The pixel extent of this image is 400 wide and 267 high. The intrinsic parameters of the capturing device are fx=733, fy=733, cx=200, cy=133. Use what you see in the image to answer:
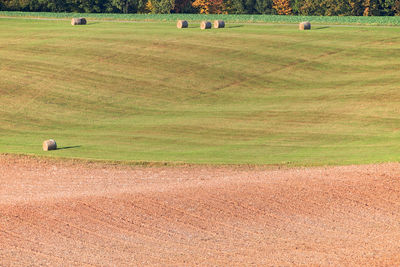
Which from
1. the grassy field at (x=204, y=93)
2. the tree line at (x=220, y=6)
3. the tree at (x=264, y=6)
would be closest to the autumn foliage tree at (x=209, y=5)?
the tree line at (x=220, y=6)

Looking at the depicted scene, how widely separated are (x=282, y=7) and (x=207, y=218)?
382ft

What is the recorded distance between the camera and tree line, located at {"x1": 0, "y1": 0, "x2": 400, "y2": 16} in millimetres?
115438

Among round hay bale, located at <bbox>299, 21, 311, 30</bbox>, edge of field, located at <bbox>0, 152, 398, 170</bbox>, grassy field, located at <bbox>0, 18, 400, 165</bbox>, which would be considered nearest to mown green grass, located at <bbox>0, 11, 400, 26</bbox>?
grassy field, located at <bbox>0, 18, 400, 165</bbox>

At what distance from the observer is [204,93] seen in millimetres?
48750

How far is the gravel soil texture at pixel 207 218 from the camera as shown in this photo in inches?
722

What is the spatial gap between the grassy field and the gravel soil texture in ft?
13.9

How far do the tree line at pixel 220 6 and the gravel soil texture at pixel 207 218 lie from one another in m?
90.6

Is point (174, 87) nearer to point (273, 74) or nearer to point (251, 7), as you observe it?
point (273, 74)

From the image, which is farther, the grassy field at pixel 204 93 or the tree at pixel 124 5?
the tree at pixel 124 5

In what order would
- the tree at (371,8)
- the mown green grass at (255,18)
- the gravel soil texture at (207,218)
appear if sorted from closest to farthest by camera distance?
the gravel soil texture at (207,218) < the mown green grass at (255,18) < the tree at (371,8)

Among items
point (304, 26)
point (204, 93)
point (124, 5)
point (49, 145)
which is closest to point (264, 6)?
point (124, 5)

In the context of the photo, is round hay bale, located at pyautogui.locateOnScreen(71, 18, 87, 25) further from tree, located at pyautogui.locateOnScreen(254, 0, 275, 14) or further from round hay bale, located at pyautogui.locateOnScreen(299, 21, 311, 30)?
tree, located at pyautogui.locateOnScreen(254, 0, 275, 14)

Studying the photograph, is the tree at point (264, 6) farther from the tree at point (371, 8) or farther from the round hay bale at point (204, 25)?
the round hay bale at point (204, 25)

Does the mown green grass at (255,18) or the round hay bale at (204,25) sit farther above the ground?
the round hay bale at (204,25)
